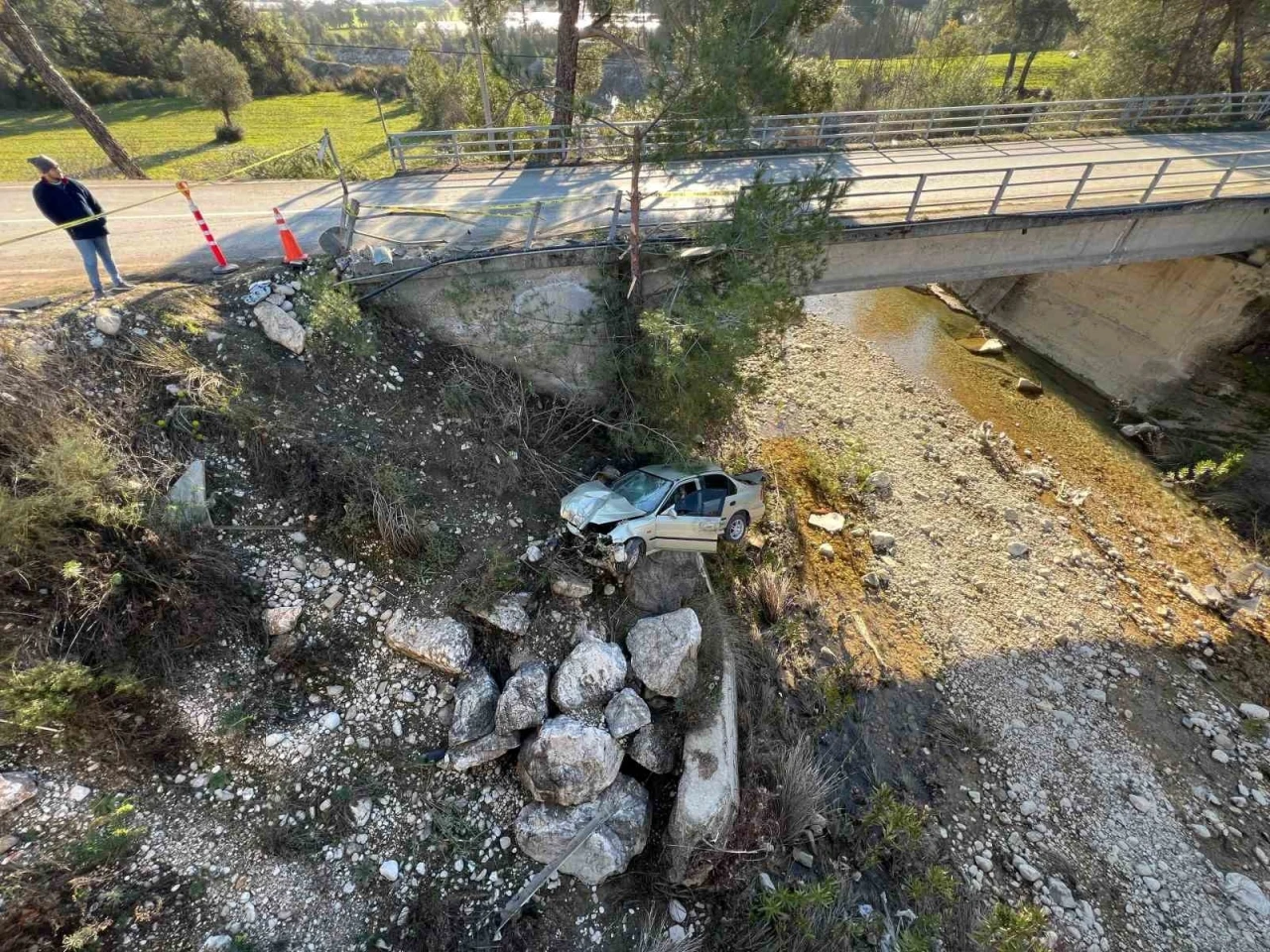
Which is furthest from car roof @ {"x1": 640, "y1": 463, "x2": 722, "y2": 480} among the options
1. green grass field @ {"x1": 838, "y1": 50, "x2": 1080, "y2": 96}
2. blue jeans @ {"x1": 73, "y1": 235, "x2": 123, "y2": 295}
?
green grass field @ {"x1": 838, "y1": 50, "x2": 1080, "y2": 96}

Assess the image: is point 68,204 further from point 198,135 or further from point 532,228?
point 198,135

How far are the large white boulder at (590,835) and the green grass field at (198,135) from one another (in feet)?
50.8

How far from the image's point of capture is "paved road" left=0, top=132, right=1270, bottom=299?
9.23 metres

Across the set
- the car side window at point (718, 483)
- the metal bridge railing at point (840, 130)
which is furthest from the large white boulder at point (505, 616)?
the metal bridge railing at point (840, 130)

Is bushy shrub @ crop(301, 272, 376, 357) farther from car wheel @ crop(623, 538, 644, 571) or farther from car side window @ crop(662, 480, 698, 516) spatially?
car side window @ crop(662, 480, 698, 516)

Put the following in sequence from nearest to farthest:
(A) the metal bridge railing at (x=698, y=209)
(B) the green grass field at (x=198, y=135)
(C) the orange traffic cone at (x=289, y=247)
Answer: (C) the orange traffic cone at (x=289, y=247) → (A) the metal bridge railing at (x=698, y=209) → (B) the green grass field at (x=198, y=135)

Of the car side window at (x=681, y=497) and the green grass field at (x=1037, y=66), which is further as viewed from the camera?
the green grass field at (x=1037, y=66)

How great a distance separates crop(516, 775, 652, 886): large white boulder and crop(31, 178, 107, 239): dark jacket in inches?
362

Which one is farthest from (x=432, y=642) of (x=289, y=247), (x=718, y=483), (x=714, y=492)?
(x=289, y=247)

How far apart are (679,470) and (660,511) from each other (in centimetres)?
87

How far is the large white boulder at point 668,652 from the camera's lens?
23.1ft

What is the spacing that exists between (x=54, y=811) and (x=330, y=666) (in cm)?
239

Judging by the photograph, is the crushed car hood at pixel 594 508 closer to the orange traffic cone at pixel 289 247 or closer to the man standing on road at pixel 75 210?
the orange traffic cone at pixel 289 247

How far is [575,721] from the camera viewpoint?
6414 mm
